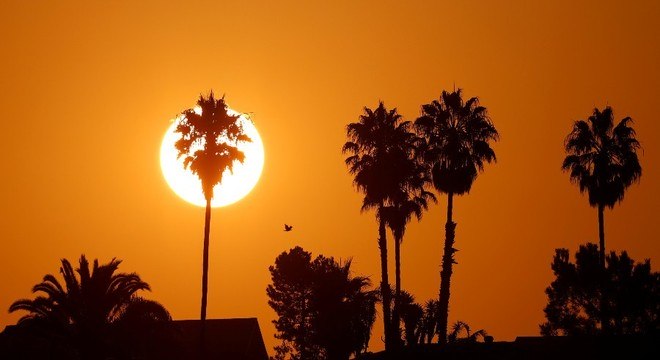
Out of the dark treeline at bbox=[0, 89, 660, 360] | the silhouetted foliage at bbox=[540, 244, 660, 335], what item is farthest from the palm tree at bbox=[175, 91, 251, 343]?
the silhouetted foliage at bbox=[540, 244, 660, 335]

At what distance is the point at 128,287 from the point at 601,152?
32537 millimetres

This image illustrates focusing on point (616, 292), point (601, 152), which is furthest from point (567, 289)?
point (601, 152)

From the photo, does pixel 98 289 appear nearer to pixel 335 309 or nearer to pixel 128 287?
pixel 128 287

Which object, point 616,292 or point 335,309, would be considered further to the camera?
point 616,292

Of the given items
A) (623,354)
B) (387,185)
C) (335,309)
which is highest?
(387,185)

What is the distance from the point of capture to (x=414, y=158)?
71.2 metres

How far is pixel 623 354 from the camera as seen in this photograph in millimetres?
52375

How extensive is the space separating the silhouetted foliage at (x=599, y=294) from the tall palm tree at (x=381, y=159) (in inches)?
792

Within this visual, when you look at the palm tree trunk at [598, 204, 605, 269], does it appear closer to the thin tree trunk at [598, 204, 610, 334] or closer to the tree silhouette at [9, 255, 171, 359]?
the thin tree trunk at [598, 204, 610, 334]

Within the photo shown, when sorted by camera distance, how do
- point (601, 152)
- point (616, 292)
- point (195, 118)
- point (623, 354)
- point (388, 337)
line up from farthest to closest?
point (616, 292)
point (601, 152)
point (388, 337)
point (195, 118)
point (623, 354)

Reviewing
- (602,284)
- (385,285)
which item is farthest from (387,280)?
(602,284)

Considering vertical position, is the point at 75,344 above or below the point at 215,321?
below

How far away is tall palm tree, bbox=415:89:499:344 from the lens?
69.1 metres

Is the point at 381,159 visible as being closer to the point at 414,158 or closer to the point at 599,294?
the point at 414,158
